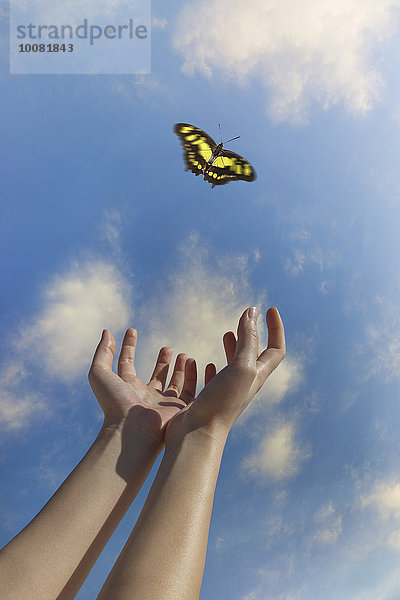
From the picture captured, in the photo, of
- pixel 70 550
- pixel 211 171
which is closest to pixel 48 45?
pixel 211 171

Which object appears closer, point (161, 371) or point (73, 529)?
point (73, 529)

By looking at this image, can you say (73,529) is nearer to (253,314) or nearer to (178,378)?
(253,314)

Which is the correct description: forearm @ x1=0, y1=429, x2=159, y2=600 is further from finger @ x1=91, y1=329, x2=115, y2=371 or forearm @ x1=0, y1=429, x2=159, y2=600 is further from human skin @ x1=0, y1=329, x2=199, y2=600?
finger @ x1=91, y1=329, x2=115, y2=371

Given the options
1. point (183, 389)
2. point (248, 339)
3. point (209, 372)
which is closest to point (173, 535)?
point (248, 339)

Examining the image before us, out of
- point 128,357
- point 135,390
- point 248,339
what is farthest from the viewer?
point 128,357

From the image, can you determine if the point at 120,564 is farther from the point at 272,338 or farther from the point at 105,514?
the point at 272,338
